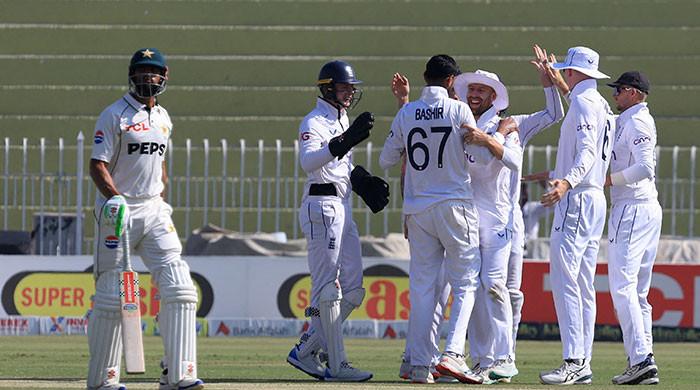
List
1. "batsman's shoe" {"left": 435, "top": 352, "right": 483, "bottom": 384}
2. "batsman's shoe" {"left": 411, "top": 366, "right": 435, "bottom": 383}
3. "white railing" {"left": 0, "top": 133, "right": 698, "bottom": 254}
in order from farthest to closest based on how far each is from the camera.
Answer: "white railing" {"left": 0, "top": 133, "right": 698, "bottom": 254} < "batsman's shoe" {"left": 411, "top": 366, "right": 435, "bottom": 383} < "batsman's shoe" {"left": 435, "top": 352, "right": 483, "bottom": 384}

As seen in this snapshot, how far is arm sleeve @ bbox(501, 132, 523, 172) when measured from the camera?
10758 millimetres

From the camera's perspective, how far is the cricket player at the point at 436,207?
1061cm

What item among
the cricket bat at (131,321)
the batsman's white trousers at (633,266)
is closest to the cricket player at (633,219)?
the batsman's white trousers at (633,266)

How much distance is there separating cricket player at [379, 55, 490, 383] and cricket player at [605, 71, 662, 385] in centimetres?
117

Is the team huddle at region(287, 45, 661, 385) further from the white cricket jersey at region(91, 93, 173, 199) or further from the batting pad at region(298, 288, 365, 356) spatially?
the white cricket jersey at region(91, 93, 173, 199)

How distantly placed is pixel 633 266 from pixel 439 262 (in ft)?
4.92

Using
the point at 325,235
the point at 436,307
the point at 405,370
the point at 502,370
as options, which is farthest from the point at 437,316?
the point at 325,235

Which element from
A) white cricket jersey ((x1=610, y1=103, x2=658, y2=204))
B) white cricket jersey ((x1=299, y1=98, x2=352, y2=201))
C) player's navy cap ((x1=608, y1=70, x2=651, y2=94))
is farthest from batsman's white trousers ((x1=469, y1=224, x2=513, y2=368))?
player's navy cap ((x1=608, y1=70, x2=651, y2=94))

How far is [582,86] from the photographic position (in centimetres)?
1118

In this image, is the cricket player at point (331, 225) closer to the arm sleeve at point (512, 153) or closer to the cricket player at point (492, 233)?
the cricket player at point (492, 233)

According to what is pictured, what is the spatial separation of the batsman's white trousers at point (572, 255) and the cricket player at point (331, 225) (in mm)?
1338

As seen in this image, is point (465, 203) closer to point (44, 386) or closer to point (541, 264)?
point (44, 386)

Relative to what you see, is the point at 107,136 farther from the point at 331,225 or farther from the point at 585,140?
the point at 585,140

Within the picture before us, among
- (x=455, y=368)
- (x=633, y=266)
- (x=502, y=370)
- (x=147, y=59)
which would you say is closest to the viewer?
(x=147, y=59)
